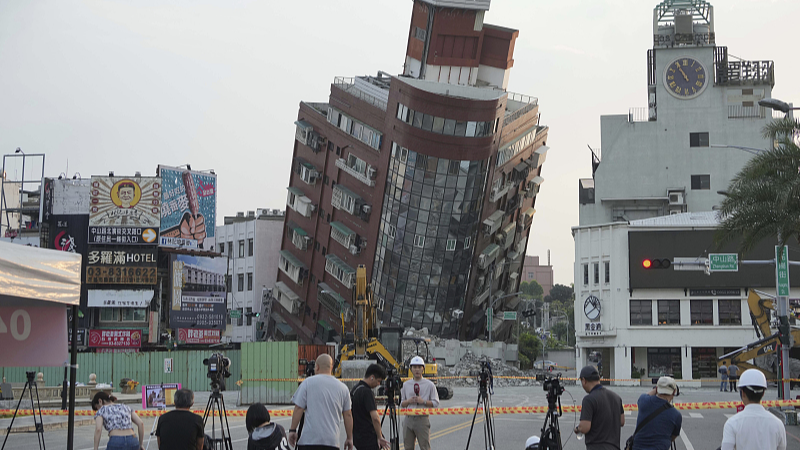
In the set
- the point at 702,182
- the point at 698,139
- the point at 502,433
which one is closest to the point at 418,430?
the point at 502,433

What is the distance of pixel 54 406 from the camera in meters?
35.6

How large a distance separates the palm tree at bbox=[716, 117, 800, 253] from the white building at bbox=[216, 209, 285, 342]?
217 ft

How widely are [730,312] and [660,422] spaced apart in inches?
2265

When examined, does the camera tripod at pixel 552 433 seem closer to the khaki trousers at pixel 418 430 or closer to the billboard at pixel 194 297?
the khaki trousers at pixel 418 430

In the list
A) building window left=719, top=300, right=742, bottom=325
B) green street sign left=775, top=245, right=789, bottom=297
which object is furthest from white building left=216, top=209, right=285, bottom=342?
green street sign left=775, top=245, right=789, bottom=297

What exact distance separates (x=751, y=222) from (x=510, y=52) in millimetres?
53602

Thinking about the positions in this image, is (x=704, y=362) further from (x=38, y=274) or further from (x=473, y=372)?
(x=38, y=274)

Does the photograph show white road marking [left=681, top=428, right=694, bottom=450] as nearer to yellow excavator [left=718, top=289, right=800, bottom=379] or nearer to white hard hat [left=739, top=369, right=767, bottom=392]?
white hard hat [left=739, top=369, right=767, bottom=392]

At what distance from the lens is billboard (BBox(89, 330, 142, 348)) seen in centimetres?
7587

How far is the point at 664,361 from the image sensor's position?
64688 mm

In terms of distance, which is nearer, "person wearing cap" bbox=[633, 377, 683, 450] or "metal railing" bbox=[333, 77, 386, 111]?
"person wearing cap" bbox=[633, 377, 683, 450]

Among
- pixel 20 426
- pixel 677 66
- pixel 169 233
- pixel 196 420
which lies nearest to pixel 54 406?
pixel 20 426

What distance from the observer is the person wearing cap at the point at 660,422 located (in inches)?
409

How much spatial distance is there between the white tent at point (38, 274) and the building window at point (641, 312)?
5737 centimetres
